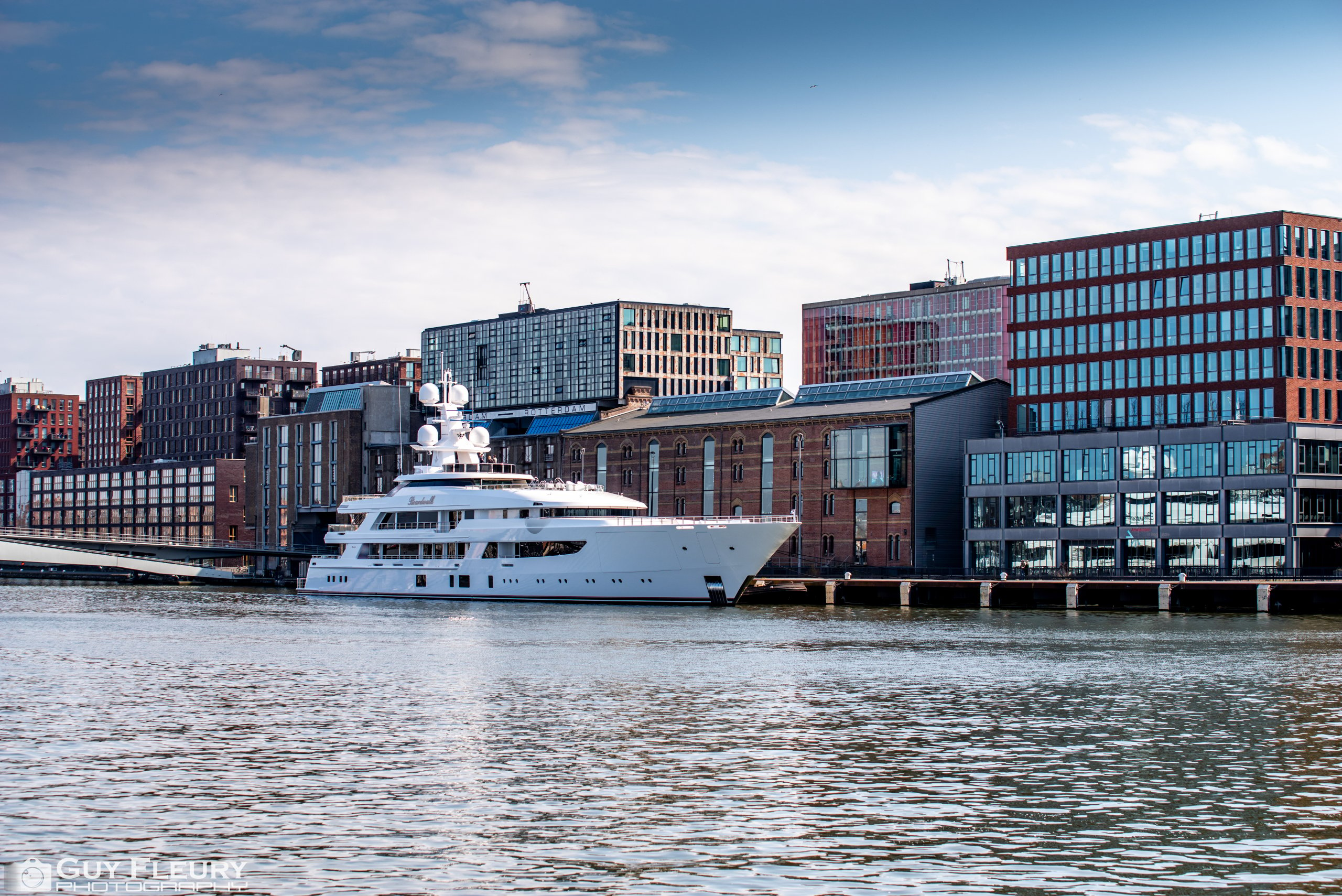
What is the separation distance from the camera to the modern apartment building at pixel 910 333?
18025cm

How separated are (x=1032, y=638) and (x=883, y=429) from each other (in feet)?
163

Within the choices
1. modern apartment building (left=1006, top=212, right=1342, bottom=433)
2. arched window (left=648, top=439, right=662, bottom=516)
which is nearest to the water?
modern apartment building (left=1006, top=212, right=1342, bottom=433)

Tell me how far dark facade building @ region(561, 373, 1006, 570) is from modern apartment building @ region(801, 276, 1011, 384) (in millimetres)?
52800

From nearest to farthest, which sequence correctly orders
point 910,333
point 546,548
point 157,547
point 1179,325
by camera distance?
point 546,548 < point 1179,325 < point 157,547 < point 910,333

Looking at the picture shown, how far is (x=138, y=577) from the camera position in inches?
6166

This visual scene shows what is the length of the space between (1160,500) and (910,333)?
87.6m

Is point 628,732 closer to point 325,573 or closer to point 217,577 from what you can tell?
point 325,573

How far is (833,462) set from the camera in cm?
11631

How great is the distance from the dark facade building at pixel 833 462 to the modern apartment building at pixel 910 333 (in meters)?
52.8
